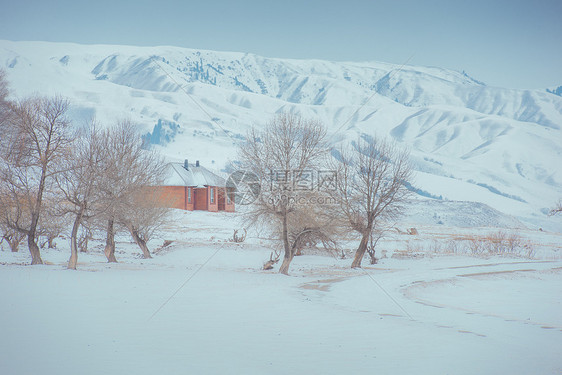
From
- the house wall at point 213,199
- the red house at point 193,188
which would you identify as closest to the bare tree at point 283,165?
the red house at point 193,188

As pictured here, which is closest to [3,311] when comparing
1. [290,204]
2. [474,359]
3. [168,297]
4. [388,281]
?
[168,297]

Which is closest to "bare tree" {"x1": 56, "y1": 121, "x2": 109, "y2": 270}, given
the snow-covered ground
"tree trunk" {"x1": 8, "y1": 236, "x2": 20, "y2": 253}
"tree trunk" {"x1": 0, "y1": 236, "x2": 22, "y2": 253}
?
the snow-covered ground

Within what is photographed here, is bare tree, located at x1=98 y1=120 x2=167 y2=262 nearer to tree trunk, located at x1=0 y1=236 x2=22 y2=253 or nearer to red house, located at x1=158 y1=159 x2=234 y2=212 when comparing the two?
tree trunk, located at x1=0 y1=236 x2=22 y2=253

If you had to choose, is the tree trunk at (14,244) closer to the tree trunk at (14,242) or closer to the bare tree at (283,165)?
the tree trunk at (14,242)

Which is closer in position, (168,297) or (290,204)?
(168,297)

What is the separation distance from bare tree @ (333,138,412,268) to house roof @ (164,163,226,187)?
37288 millimetres

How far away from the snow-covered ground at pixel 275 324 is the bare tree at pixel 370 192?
625cm

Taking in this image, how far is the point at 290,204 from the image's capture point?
78.7 ft

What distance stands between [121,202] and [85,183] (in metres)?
2.63

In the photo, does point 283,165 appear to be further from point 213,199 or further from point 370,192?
point 213,199

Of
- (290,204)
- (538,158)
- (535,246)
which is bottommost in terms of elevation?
(535,246)

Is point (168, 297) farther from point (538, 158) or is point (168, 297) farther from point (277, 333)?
point (538, 158)

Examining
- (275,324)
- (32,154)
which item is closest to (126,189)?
(32,154)

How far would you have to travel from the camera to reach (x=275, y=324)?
1193 centimetres
